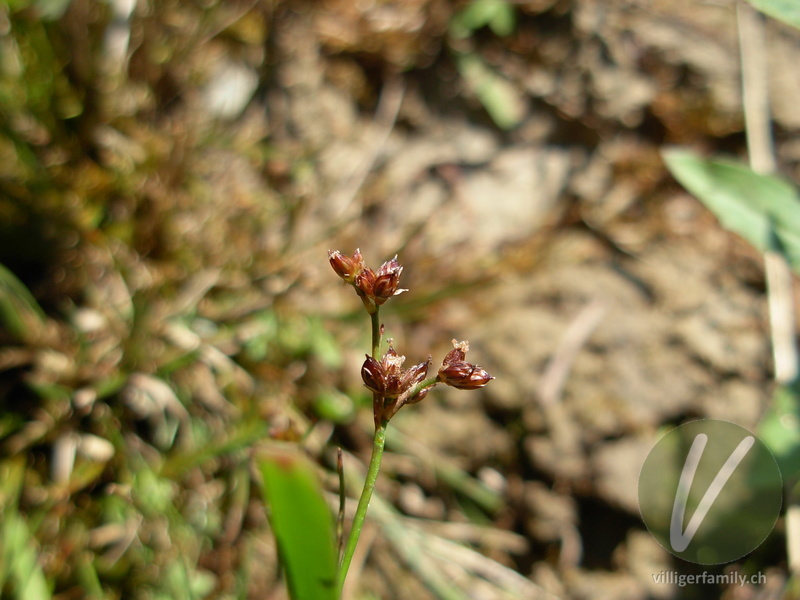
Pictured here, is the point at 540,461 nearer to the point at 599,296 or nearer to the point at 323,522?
the point at 599,296

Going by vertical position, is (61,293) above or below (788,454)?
below

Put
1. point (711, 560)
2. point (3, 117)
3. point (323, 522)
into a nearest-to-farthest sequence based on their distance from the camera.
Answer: point (323, 522), point (711, 560), point (3, 117)

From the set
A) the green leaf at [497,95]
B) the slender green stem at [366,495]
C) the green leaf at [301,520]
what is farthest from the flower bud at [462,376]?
the green leaf at [497,95]

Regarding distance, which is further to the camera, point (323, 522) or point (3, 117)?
point (3, 117)

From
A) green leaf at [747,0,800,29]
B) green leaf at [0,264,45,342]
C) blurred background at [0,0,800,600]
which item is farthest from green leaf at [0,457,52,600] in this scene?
green leaf at [747,0,800,29]

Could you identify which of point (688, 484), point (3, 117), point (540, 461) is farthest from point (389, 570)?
point (3, 117)

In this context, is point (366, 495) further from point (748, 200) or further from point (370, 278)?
point (748, 200)
